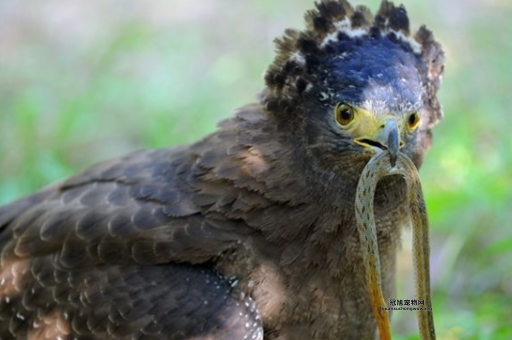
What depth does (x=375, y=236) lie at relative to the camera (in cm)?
450

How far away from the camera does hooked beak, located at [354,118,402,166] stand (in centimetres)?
442

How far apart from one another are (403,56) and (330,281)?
132cm

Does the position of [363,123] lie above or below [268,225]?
above

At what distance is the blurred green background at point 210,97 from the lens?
762 cm

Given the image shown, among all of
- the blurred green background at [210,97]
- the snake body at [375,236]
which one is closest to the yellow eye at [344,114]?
the snake body at [375,236]

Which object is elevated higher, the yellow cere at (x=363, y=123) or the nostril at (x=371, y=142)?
the yellow cere at (x=363, y=123)

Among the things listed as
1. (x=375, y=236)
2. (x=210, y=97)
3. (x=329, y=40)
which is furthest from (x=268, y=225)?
(x=210, y=97)

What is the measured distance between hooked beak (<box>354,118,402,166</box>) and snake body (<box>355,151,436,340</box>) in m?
0.05

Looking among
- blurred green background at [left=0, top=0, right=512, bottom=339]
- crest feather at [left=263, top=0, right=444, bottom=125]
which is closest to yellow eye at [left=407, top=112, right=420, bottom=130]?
crest feather at [left=263, top=0, right=444, bottom=125]

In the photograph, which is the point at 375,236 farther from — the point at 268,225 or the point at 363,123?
the point at 268,225

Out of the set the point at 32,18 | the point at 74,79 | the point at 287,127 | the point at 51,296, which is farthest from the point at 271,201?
the point at 32,18

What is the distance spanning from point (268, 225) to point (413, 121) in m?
0.98

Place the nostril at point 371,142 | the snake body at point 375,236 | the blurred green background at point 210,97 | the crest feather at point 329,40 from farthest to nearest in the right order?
the blurred green background at point 210,97
the crest feather at point 329,40
the nostril at point 371,142
the snake body at point 375,236

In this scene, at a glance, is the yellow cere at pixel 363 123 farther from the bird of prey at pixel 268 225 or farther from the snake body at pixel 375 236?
the snake body at pixel 375 236
